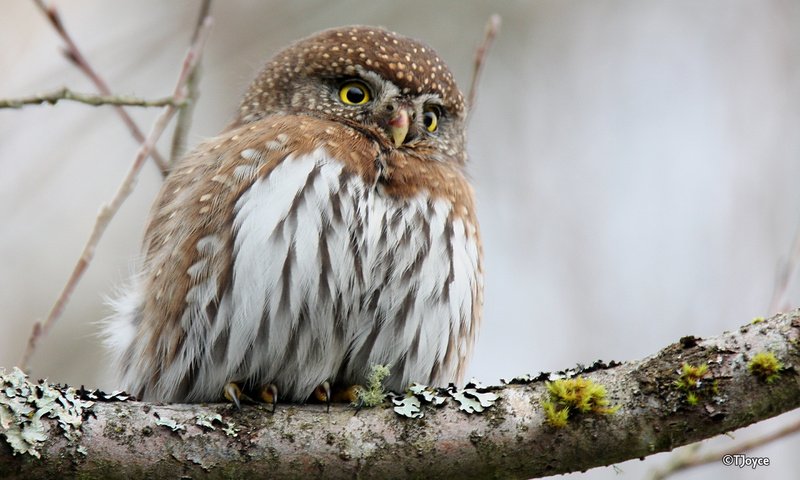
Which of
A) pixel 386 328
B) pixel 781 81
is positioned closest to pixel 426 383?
pixel 386 328

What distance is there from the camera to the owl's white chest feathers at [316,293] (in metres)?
3.60

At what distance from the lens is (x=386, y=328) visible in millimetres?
3754

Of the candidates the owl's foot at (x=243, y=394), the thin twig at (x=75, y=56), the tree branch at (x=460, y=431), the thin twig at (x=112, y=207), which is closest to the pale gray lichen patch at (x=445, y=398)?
the tree branch at (x=460, y=431)

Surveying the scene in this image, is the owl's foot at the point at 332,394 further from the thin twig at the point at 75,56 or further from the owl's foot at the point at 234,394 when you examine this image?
the thin twig at the point at 75,56

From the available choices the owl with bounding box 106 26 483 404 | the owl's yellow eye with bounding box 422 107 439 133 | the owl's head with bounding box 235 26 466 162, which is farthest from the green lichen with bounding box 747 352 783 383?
the owl's yellow eye with bounding box 422 107 439 133

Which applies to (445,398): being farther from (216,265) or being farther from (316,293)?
(216,265)

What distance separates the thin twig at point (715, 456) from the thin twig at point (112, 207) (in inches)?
96.3

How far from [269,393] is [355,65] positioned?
179cm

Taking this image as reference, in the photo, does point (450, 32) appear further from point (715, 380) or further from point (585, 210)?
point (715, 380)

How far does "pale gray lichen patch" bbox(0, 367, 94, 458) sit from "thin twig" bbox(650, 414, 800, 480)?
2.28 m

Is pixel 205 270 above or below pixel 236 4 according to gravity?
below

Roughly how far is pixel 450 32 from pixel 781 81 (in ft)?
11.1

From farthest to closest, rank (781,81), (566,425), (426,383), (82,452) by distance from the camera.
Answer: (781,81) → (426,383) → (566,425) → (82,452)

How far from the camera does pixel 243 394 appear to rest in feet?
11.3
